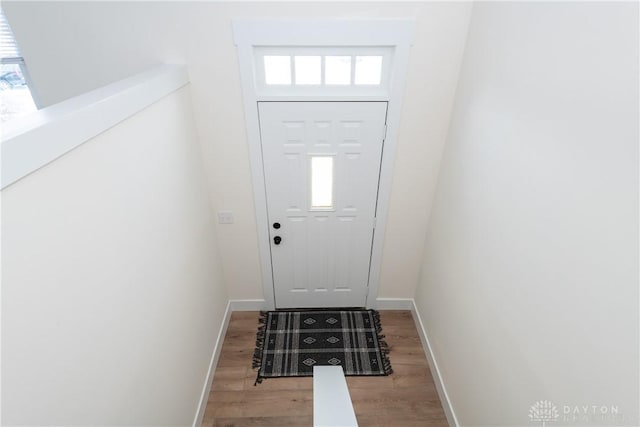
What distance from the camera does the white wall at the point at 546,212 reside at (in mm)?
948

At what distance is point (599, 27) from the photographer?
40.0 inches

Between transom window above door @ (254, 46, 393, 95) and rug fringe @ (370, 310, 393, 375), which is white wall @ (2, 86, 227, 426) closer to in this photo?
transom window above door @ (254, 46, 393, 95)

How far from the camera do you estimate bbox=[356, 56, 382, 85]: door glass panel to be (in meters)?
1.99

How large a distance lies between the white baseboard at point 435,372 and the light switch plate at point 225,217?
6.07 ft

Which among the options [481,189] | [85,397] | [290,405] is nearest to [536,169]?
[481,189]

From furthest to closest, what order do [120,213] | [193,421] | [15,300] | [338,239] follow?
1. [338,239]
2. [193,421]
3. [120,213]
4. [15,300]

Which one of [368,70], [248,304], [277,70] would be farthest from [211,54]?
[248,304]

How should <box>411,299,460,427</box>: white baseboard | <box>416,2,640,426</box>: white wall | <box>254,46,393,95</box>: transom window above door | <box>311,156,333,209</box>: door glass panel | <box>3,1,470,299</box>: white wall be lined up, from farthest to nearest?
<box>311,156,333,209</box>: door glass panel → <box>411,299,460,427</box>: white baseboard → <box>254,46,393,95</box>: transom window above door → <box>3,1,470,299</box>: white wall → <box>416,2,640,426</box>: white wall

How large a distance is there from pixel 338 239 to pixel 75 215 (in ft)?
6.20

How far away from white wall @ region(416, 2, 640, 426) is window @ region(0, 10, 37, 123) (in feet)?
9.73

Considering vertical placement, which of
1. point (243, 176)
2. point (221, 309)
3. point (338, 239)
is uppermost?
point (243, 176)

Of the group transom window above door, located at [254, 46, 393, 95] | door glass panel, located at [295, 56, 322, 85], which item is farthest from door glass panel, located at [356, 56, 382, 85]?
door glass panel, located at [295, 56, 322, 85]

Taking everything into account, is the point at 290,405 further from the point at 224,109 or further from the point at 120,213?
the point at 224,109

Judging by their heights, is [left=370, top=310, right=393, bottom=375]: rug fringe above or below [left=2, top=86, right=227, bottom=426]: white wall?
below
